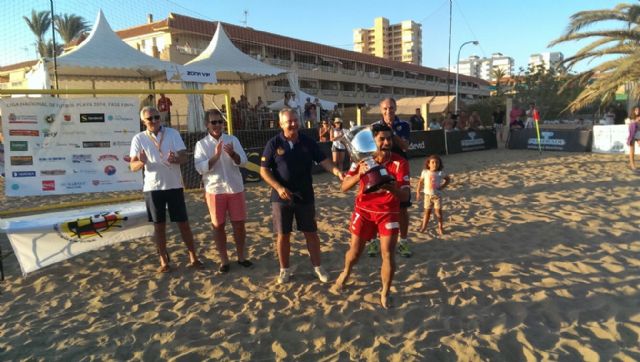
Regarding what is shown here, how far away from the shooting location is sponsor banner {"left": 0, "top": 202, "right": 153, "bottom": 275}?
4.45m

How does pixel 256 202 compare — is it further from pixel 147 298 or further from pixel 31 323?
pixel 31 323

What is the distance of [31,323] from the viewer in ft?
11.6

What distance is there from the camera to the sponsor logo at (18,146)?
4.98 m

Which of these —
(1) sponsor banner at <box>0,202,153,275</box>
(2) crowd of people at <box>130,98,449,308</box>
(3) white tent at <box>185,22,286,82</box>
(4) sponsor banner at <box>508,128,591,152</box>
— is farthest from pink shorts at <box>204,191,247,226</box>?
(4) sponsor banner at <box>508,128,591,152</box>

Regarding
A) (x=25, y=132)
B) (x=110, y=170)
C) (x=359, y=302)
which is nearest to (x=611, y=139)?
(x=359, y=302)

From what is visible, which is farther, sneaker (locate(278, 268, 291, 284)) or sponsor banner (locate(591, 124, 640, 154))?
sponsor banner (locate(591, 124, 640, 154))

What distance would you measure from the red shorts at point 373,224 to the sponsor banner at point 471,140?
43.4 ft

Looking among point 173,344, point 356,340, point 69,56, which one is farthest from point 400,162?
point 69,56

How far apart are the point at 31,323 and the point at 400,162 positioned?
3.40m

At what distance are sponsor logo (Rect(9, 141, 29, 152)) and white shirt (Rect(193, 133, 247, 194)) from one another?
92.1 inches

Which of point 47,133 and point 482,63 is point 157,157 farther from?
point 482,63

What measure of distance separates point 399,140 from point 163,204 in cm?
252

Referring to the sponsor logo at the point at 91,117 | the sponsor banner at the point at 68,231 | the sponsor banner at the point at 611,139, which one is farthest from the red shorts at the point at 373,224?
the sponsor banner at the point at 611,139

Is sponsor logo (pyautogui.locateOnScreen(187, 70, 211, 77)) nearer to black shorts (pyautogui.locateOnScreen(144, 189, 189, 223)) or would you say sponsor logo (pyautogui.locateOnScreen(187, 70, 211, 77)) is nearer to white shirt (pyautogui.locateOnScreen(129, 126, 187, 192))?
white shirt (pyautogui.locateOnScreen(129, 126, 187, 192))
